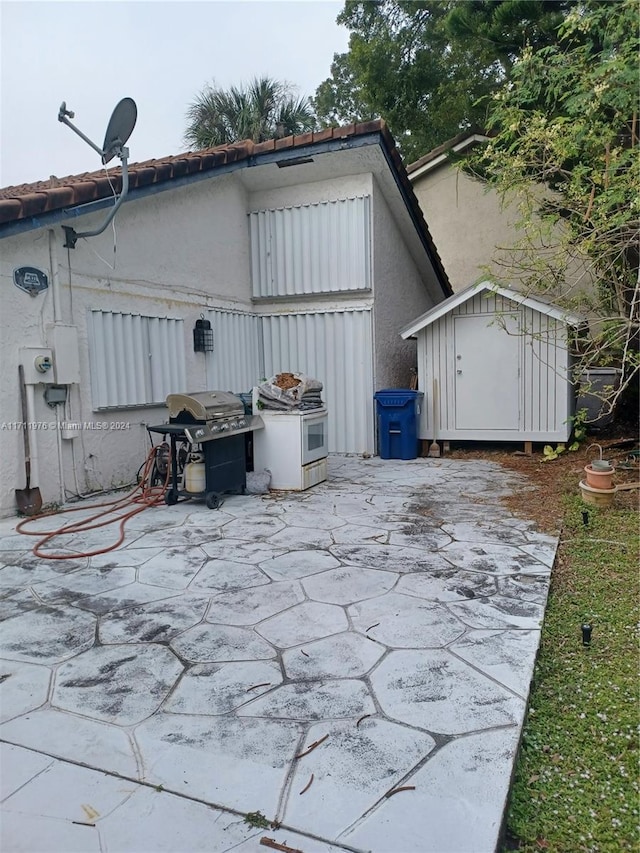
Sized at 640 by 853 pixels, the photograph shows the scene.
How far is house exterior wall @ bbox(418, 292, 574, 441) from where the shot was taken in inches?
352

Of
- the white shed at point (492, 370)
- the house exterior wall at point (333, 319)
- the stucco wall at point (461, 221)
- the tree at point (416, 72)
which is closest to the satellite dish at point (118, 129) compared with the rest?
the house exterior wall at point (333, 319)

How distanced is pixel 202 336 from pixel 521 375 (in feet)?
17.2

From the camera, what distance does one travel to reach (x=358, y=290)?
9.39 metres

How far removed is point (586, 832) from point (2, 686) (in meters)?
2.63

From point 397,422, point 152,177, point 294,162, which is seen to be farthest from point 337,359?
point 152,177

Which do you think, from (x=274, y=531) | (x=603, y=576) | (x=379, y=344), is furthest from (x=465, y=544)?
(x=379, y=344)

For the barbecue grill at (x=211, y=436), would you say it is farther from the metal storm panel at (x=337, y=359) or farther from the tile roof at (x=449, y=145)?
the tile roof at (x=449, y=145)

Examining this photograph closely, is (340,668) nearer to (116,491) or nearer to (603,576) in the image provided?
(603,576)

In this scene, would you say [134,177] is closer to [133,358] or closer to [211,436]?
[133,358]

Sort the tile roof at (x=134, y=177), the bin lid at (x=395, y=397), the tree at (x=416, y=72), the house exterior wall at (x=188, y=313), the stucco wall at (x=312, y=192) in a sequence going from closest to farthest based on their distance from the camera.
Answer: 1. the tile roof at (x=134, y=177)
2. the house exterior wall at (x=188, y=313)
3. the bin lid at (x=395, y=397)
4. the stucco wall at (x=312, y=192)
5. the tree at (x=416, y=72)

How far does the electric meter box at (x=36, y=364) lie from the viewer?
19.2 feet

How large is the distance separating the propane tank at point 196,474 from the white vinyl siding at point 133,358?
4.73ft

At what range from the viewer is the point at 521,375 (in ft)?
30.0

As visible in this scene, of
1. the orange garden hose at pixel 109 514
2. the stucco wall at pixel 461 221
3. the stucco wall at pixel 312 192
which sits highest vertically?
the stucco wall at pixel 461 221
